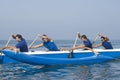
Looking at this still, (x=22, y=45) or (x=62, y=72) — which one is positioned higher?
(x=22, y=45)

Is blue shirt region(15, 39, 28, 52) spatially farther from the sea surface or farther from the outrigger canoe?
the sea surface

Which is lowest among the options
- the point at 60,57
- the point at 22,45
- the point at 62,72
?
the point at 62,72

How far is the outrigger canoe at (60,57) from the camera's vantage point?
1648cm

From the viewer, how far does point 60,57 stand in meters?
18.5

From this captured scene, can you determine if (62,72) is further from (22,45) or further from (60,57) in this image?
(22,45)

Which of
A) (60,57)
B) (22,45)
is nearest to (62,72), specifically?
(60,57)

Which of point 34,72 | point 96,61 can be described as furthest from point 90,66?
point 34,72

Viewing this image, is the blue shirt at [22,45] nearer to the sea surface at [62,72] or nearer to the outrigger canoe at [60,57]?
the outrigger canoe at [60,57]

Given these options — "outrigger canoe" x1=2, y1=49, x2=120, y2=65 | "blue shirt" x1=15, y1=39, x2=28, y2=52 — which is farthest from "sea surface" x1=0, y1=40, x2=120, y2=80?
"blue shirt" x1=15, y1=39, x2=28, y2=52

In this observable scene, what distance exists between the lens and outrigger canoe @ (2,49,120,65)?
16.5 meters

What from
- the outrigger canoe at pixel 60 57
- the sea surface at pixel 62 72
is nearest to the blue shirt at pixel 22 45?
the outrigger canoe at pixel 60 57

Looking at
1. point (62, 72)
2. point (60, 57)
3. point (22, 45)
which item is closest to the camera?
point (62, 72)

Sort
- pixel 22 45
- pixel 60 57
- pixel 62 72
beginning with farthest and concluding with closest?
1. pixel 60 57
2. pixel 22 45
3. pixel 62 72

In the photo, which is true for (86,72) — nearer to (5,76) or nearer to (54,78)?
(54,78)
